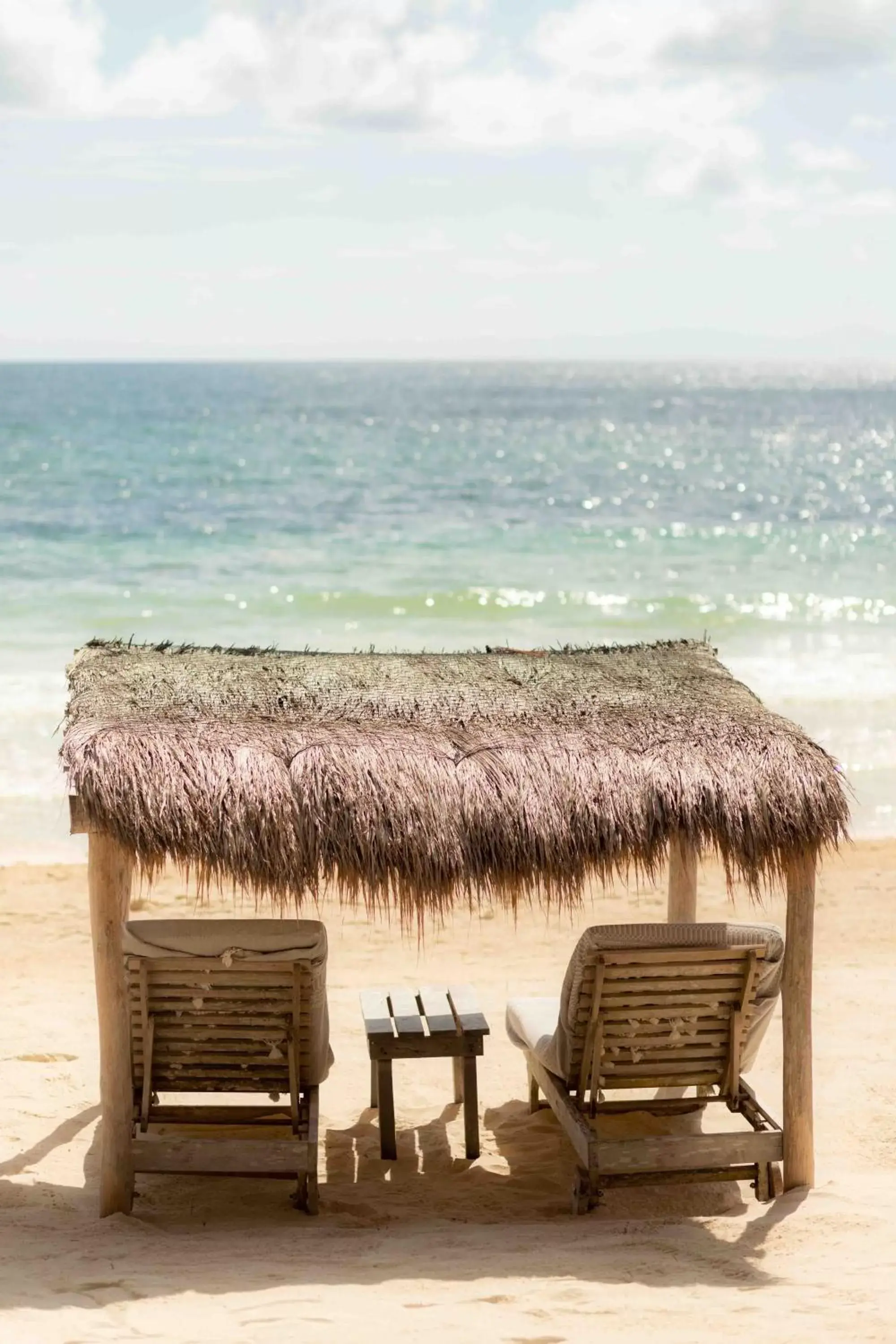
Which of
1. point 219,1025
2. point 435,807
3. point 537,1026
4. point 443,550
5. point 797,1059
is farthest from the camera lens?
point 443,550

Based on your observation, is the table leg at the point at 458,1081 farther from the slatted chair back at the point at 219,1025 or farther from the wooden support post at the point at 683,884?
the slatted chair back at the point at 219,1025

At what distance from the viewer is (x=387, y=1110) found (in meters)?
5.37

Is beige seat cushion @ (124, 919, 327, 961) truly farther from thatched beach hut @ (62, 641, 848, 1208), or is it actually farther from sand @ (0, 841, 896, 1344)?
sand @ (0, 841, 896, 1344)

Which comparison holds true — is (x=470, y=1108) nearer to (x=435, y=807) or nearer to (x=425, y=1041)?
(x=425, y=1041)

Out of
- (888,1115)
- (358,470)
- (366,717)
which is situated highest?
(358,470)

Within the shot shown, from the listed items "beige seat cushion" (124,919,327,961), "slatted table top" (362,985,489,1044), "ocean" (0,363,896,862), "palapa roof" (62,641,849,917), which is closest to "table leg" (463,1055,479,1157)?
"slatted table top" (362,985,489,1044)

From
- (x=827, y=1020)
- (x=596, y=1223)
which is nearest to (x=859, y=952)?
(x=827, y=1020)

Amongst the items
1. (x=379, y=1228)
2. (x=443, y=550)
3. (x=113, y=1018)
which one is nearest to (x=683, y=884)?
(x=379, y=1228)

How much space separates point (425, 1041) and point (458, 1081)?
842 mm

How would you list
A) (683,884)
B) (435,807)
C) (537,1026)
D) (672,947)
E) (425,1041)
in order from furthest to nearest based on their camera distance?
(683,884) < (537,1026) < (425,1041) < (672,947) < (435,807)

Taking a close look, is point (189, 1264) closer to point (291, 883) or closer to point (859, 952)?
point (291, 883)

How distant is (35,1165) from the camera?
5.39 metres

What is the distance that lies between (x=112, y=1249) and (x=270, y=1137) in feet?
4.13

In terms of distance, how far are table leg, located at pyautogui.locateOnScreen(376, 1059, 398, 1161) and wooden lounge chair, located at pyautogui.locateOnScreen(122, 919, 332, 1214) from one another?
375 mm
